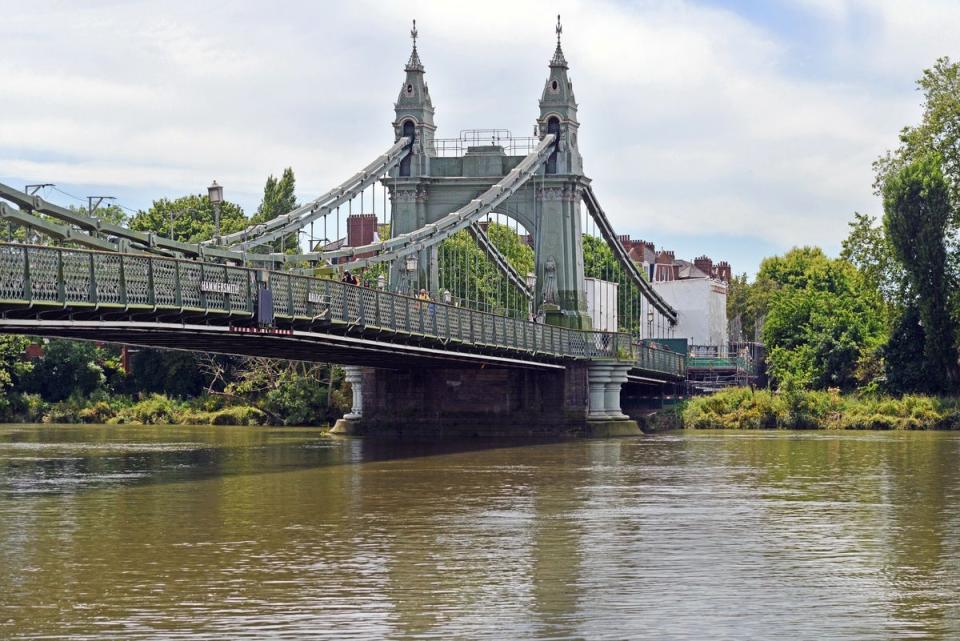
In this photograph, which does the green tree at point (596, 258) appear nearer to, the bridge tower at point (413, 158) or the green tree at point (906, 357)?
the green tree at point (906, 357)

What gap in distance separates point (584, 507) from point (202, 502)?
7087mm

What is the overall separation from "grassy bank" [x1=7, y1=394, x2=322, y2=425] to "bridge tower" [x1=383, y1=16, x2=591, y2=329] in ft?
66.4

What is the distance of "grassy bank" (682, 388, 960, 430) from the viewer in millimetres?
70875

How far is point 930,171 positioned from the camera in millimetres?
74125

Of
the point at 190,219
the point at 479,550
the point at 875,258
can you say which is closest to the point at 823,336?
the point at 875,258

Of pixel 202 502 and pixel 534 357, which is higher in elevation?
pixel 534 357

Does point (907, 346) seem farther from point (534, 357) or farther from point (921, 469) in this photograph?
point (921, 469)

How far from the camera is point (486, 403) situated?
63125 mm

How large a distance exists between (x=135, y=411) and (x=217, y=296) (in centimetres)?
5061

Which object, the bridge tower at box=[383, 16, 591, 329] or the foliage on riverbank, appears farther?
the foliage on riverbank

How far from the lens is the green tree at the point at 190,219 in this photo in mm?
94394

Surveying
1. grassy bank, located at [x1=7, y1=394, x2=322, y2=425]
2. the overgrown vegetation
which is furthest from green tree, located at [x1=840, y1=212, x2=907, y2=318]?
grassy bank, located at [x1=7, y1=394, x2=322, y2=425]

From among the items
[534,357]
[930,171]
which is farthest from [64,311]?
[930,171]

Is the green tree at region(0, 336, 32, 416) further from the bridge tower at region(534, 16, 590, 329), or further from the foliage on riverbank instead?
the bridge tower at region(534, 16, 590, 329)
